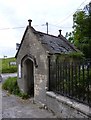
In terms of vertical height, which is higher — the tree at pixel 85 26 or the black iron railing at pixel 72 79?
the tree at pixel 85 26

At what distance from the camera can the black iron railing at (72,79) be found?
7455 millimetres

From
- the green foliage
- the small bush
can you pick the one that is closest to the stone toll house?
the green foliage

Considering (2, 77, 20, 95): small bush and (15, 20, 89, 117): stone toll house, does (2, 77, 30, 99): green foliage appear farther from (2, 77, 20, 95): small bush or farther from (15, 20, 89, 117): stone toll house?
(15, 20, 89, 117): stone toll house

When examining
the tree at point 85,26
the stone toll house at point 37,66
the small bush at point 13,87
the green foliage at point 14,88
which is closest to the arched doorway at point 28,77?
the stone toll house at point 37,66

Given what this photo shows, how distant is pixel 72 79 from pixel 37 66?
12.0 ft

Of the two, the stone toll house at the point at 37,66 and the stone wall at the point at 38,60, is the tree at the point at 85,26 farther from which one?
the stone wall at the point at 38,60

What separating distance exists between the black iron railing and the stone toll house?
0.37 meters

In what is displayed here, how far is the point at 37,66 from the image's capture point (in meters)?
11.9

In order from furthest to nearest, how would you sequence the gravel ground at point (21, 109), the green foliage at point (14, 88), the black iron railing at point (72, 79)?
the green foliage at point (14, 88)
the gravel ground at point (21, 109)
the black iron railing at point (72, 79)

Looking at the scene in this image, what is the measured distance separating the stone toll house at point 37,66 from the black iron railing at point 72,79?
37 cm

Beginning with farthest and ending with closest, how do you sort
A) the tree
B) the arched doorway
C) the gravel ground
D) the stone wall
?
1. the tree
2. the arched doorway
3. the stone wall
4. the gravel ground

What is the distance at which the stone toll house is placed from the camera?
10369 millimetres

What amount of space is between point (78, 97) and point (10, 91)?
850 centimetres

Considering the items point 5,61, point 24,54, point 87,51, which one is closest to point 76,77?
point 24,54
